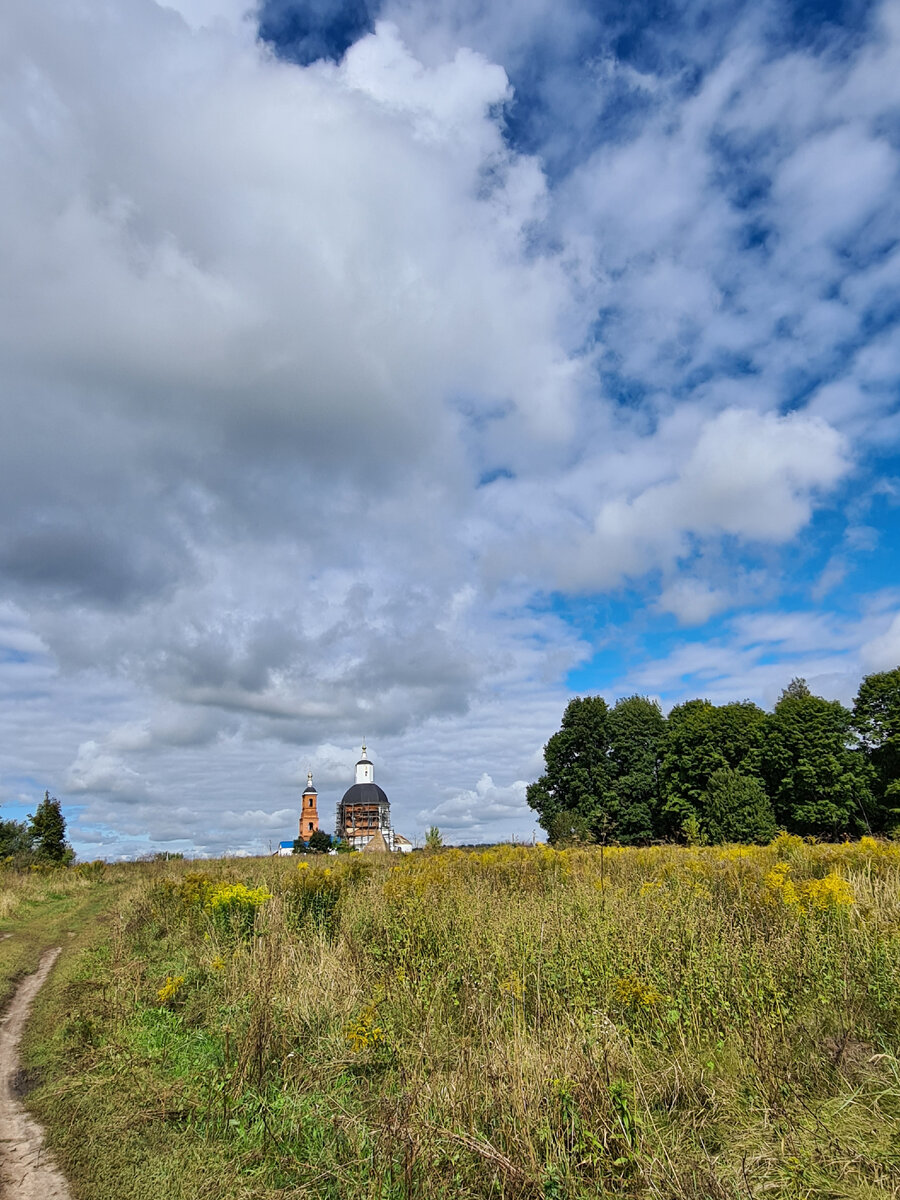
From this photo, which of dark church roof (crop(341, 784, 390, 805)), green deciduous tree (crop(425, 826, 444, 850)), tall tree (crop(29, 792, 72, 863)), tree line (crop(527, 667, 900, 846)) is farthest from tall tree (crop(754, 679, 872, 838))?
dark church roof (crop(341, 784, 390, 805))

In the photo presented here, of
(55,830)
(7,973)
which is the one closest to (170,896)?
(7,973)

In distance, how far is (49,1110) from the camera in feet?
15.4

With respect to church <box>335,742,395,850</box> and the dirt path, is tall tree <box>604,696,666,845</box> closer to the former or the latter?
the dirt path

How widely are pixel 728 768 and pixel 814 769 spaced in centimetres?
571

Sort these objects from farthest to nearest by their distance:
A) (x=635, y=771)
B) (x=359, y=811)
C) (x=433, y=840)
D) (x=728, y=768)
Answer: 1. (x=359, y=811)
2. (x=635, y=771)
3. (x=728, y=768)
4. (x=433, y=840)

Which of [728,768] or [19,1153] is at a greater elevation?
[728,768]

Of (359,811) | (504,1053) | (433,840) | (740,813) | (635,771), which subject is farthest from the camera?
(359,811)

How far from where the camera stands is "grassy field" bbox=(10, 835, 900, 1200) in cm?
333

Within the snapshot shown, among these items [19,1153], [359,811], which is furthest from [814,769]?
[359,811]

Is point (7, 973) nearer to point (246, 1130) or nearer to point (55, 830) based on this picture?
point (246, 1130)

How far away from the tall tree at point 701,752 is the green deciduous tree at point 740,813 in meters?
6.10

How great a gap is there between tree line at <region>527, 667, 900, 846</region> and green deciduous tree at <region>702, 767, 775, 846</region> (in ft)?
0.16

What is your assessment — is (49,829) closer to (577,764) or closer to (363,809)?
(577,764)

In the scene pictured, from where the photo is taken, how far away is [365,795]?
101 m
